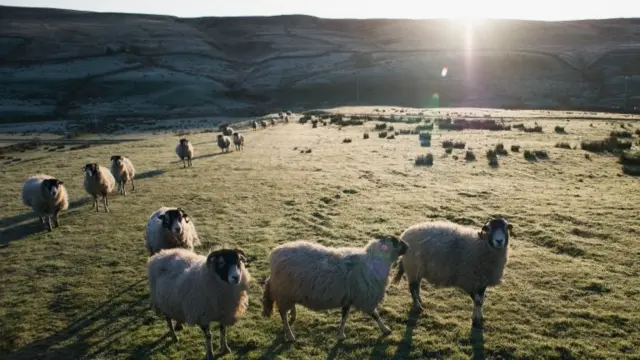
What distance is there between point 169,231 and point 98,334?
10.2ft

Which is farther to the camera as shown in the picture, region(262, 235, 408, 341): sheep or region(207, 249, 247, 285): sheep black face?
region(262, 235, 408, 341): sheep

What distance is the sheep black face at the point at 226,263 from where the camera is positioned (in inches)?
321

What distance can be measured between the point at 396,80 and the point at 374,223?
383 feet

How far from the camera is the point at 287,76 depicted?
141 meters

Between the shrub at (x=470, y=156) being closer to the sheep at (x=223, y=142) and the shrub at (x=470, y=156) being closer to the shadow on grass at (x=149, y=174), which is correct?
the sheep at (x=223, y=142)

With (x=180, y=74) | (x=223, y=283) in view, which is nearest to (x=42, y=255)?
(x=223, y=283)

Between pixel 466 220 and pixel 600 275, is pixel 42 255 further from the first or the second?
pixel 600 275

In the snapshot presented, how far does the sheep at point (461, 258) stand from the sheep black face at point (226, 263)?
4.17 meters

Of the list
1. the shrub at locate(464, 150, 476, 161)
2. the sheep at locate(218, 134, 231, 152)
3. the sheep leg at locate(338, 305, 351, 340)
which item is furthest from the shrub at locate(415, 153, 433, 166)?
the sheep leg at locate(338, 305, 351, 340)

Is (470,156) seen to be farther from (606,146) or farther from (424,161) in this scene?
(606,146)

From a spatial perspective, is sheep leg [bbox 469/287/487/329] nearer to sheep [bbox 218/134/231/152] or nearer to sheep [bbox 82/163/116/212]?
sheep [bbox 82/163/116/212]

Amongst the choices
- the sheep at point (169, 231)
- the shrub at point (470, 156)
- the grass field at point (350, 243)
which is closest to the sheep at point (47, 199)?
Result: the grass field at point (350, 243)

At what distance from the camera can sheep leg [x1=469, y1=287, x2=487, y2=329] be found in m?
9.42

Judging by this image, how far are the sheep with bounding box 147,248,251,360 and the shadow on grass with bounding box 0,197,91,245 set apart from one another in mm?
9897
